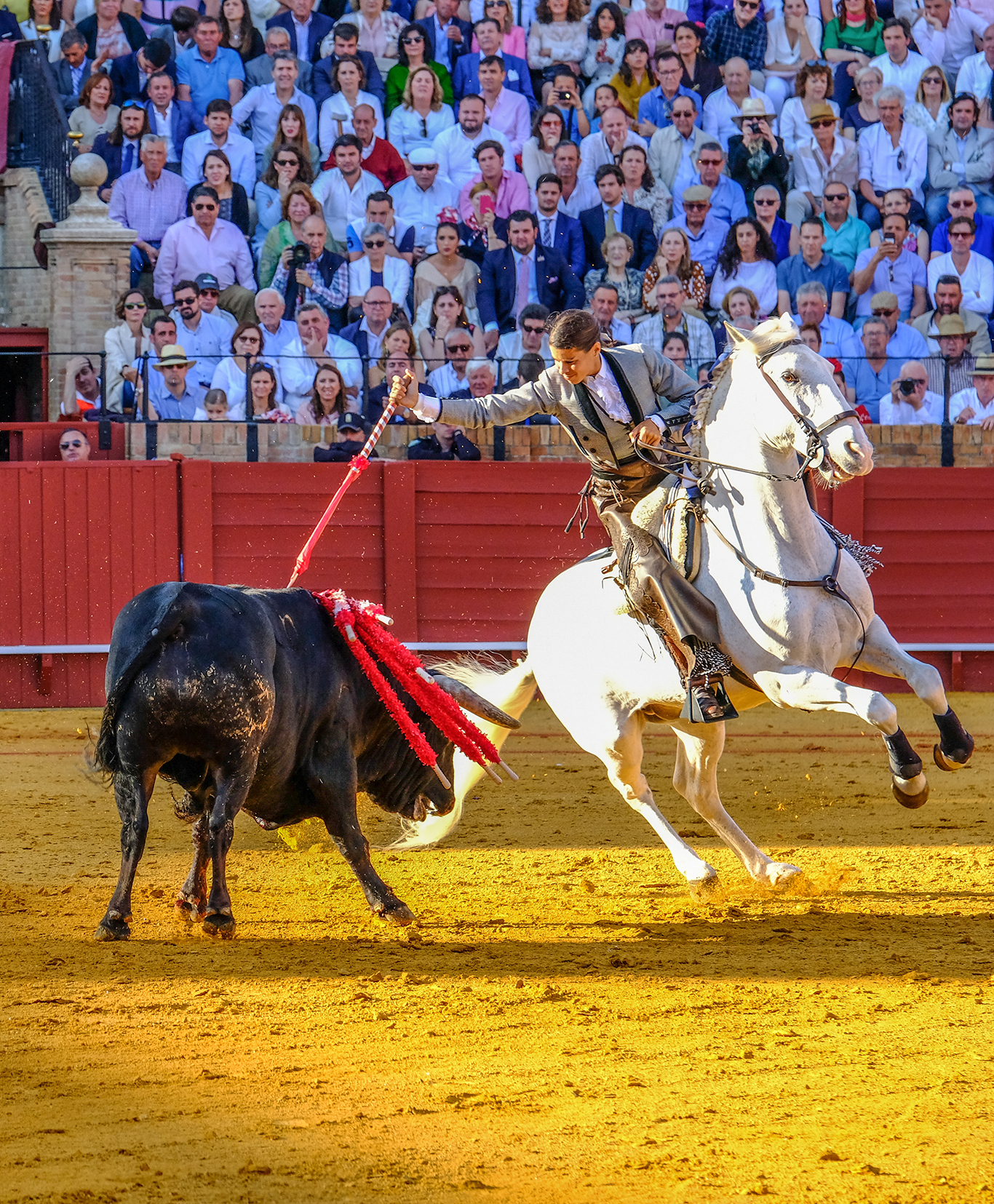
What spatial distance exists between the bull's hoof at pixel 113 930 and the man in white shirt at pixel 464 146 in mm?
8358

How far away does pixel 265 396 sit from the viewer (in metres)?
10.8

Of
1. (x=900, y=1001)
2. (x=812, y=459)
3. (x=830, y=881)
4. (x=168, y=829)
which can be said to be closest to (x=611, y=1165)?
(x=900, y=1001)

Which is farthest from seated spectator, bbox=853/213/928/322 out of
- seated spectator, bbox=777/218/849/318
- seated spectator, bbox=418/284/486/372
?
seated spectator, bbox=418/284/486/372

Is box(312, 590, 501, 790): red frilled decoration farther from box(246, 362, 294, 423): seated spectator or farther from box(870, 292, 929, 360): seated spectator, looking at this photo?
box(870, 292, 929, 360): seated spectator

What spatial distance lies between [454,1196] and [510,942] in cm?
216

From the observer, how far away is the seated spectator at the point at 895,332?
11305mm

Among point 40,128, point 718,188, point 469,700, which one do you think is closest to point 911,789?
point 469,700

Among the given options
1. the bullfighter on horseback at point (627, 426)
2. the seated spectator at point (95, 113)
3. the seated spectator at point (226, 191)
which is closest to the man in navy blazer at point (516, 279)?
the seated spectator at point (226, 191)

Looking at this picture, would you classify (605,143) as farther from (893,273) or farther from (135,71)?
(135,71)

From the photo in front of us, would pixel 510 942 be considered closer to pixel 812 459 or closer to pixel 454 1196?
pixel 812 459

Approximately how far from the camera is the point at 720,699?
204 inches

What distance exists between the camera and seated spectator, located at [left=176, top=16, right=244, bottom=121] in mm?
12320

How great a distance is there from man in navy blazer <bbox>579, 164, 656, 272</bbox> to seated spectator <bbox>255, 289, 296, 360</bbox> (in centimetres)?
237

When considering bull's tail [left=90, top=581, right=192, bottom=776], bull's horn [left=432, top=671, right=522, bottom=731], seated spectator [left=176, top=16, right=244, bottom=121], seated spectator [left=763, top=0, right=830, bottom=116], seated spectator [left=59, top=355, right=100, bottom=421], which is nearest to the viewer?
bull's tail [left=90, top=581, right=192, bottom=776]
